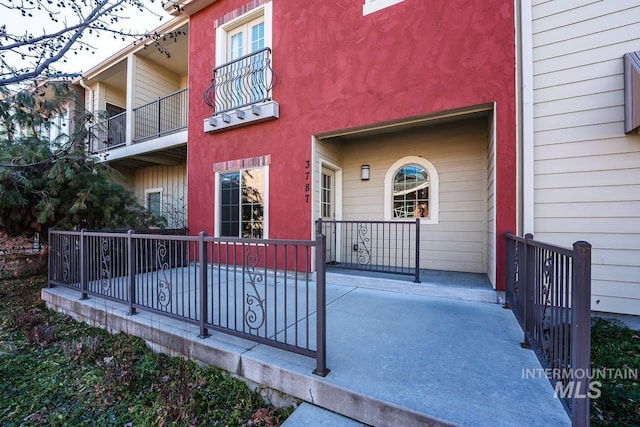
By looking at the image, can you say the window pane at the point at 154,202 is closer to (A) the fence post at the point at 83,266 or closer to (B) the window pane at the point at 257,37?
(A) the fence post at the point at 83,266

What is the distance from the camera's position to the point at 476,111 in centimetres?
395

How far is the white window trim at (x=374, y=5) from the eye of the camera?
14.1 feet

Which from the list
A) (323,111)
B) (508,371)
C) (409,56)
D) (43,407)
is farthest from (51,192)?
(508,371)

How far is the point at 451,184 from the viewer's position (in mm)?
5141

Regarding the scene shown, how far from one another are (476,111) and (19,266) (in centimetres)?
950

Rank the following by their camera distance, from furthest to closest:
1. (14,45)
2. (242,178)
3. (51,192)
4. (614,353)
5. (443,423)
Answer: (242,178) < (51,192) < (14,45) < (614,353) < (443,423)

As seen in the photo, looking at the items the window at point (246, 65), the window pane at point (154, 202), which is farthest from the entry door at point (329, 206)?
the window pane at point (154, 202)

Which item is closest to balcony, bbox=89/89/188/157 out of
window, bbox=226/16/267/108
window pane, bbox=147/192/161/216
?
window pane, bbox=147/192/161/216

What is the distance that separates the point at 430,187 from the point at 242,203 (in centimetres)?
369

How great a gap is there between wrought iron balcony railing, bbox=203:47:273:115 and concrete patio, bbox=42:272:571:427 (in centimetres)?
415

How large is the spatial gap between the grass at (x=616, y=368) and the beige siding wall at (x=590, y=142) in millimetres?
288

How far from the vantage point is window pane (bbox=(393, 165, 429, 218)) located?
5.42 meters

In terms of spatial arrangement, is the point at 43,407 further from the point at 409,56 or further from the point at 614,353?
the point at 409,56

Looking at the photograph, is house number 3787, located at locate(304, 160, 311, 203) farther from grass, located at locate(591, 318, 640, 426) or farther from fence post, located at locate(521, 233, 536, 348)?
grass, located at locate(591, 318, 640, 426)
